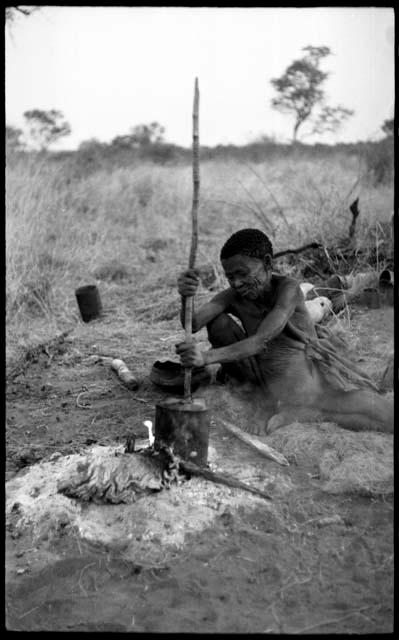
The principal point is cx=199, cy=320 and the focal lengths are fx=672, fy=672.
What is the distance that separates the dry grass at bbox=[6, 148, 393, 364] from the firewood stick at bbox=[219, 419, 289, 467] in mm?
2503

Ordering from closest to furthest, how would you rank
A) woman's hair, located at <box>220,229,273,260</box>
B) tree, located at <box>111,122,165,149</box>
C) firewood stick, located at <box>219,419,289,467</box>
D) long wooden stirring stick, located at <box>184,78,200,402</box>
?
long wooden stirring stick, located at <box>184,78,200,402</box>
firewood stick, located at <box>219,419,289,467</box>
woman's hair, located at <box>220,229,273,260</box>
tree, located at <box>111,122,165,149</box>

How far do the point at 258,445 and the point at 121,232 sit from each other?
6.80 m

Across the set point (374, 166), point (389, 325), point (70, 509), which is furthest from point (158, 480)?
point (374, 166)

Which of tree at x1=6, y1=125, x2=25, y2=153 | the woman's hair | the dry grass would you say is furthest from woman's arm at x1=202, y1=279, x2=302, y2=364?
tree at x1=6, y1=125, x2=25, y2=153

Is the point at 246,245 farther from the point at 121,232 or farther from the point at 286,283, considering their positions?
the point at 121,232

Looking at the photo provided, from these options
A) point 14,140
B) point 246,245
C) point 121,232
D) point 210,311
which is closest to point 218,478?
point 210,311

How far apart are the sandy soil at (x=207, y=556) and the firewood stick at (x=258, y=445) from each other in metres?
0.04

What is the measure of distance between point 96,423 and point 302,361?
1.27 meters

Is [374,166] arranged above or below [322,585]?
above

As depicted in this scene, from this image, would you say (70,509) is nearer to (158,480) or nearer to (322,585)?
(158,480)

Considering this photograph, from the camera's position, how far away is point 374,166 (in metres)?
11.0

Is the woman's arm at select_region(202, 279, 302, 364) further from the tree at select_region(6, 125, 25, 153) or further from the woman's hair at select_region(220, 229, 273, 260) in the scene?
the tree at select_region(6, 125, 25, 153)

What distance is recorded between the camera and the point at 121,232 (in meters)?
9.75

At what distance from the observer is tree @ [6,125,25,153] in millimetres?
9899
